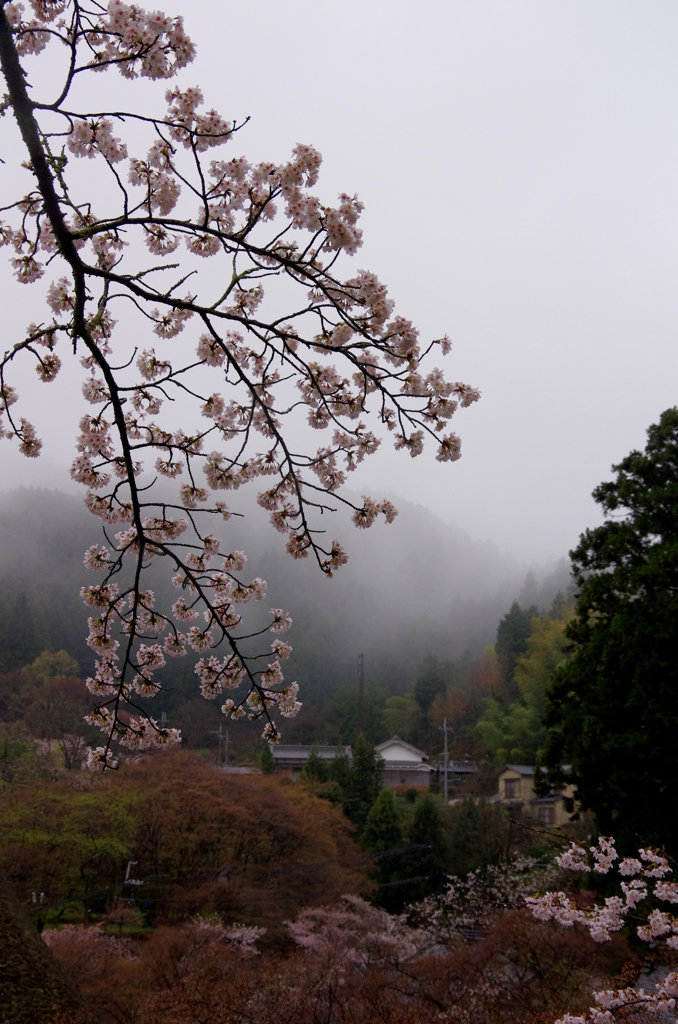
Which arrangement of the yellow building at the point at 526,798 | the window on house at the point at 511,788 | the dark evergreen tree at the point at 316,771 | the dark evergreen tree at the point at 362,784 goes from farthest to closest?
the window on house at the point at 511,788, the yellow building at the point at 526,798, the dark evergreen tree at the point at 316,771, the dark evergreen tree at the point at 362,784

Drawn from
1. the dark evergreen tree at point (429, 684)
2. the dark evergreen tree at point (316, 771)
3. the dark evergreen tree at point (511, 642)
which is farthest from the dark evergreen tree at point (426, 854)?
the dark evergreen tree at point (429, 684)

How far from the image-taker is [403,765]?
25484mm

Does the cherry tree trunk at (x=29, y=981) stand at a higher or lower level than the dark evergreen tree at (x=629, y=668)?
lower

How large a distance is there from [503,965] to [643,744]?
2.93m

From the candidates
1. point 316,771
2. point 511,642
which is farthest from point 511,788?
point 511,642

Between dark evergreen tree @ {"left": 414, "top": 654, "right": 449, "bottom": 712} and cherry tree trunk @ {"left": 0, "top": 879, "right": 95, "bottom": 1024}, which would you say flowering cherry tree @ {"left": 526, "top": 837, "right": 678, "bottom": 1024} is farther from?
dark evergreen tree @ {"left": 414, "top": 654, "right": 449, "bottom": 712}

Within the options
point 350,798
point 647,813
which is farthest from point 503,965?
point 350,798

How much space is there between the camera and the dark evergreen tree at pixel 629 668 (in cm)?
648

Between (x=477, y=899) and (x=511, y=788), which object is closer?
(x=477, y=899)

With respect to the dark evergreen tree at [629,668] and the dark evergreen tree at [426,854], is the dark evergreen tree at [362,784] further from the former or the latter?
the dark evergreen tree at [629,668]

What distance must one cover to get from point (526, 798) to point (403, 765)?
697 cm

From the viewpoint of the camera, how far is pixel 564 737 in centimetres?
738

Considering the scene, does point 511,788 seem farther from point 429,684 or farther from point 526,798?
point 429,684

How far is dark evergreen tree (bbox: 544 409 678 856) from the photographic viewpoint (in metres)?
6.48
